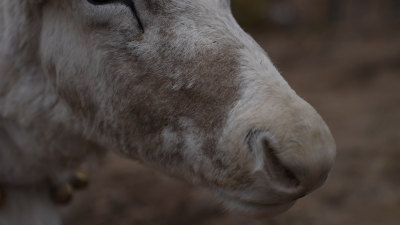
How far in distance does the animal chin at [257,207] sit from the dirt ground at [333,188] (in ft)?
1.33

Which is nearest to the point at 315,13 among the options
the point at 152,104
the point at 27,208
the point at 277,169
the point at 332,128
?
the point at 332,128

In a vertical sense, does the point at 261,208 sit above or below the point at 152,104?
below

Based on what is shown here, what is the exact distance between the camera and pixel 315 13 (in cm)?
1051

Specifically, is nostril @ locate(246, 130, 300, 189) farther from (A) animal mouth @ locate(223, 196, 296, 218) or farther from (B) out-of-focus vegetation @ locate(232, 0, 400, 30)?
(B) out-of-focus vegetation @ locate(232, 0, 400, 30)

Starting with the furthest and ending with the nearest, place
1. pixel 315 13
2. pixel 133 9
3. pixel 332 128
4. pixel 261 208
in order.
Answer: pixel 315 13 < pixel 332 128 < pixel 133 9 < pixel 261 208

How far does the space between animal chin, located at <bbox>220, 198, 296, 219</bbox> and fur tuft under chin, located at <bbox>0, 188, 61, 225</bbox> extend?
960 mm

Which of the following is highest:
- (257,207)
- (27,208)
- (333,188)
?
(257,207)

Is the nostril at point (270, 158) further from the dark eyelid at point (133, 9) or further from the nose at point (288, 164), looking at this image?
the dark eyelid at point (133, 9)

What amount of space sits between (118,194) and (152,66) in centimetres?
220

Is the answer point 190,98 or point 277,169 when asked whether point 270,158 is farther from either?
point 190,98

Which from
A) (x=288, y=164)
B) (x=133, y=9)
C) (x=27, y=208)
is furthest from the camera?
(x=27, y=208)

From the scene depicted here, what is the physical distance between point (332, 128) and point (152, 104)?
12.8 ft

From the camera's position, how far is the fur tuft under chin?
217 centimetres

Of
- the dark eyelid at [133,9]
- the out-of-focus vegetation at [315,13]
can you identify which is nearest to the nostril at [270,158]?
the dark eyelid at [133,9]
